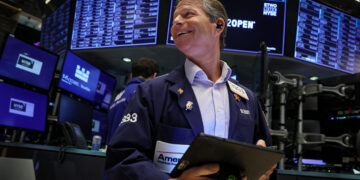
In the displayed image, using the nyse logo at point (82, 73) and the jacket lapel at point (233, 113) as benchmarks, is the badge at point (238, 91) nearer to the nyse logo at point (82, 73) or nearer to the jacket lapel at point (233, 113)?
the jacket lapel at point (233, 113)

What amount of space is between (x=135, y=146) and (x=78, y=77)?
3.00m

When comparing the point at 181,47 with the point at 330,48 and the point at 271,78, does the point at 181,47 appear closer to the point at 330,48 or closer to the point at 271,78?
the point at 271,78

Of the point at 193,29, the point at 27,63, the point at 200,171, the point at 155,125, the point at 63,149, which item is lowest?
the point at 63,149

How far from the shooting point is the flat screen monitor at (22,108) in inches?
109

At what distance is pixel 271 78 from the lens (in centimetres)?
276

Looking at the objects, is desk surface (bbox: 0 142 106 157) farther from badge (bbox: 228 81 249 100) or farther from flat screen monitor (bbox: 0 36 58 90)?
badge (bbox: 228 81 249 100)

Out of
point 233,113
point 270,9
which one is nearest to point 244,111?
point 233,113

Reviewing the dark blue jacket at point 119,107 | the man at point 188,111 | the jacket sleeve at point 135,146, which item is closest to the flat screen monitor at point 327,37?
the dark blue jacket at point 119,107

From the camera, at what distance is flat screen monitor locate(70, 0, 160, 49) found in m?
4.09

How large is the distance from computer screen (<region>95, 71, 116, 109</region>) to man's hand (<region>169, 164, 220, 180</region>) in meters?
3.66

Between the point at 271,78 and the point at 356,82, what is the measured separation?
67cm

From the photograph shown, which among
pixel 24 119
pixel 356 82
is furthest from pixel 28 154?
pixel 356 82

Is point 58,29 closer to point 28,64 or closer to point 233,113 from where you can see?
point 28,64

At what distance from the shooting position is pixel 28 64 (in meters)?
3.03
